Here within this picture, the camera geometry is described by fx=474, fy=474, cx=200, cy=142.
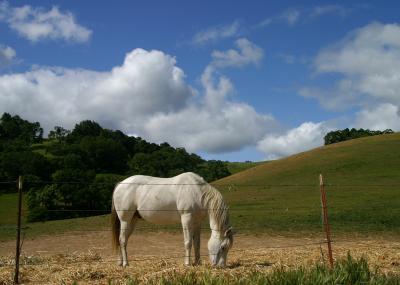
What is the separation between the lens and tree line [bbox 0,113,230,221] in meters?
48.7

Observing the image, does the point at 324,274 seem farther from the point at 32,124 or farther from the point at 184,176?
the point at 32,124

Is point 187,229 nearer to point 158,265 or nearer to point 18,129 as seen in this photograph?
point 158,265

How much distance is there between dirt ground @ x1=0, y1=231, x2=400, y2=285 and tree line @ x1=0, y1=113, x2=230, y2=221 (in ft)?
98.6

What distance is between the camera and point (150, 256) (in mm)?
12281

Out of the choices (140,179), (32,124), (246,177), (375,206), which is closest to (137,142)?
(32,124)

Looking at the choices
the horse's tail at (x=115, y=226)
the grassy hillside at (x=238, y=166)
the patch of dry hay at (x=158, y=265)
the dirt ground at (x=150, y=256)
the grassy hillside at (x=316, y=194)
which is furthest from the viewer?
the grassy hillside at (x=238, y=166)

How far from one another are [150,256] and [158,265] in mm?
2289

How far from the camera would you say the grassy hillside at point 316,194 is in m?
20.7

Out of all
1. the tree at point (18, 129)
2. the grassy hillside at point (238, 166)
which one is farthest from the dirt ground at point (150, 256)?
the tree at point (18, 129)

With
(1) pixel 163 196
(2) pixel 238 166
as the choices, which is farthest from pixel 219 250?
(2) pixel 238 166

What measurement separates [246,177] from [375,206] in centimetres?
2335

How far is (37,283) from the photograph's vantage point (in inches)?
327

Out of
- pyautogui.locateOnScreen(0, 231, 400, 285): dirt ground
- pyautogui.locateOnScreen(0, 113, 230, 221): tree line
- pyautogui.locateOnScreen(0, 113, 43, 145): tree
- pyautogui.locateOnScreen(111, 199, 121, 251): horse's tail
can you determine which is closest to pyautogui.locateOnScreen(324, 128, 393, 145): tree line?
pyautogui.locateOnScreen(0, 113, 230, 221): tree line

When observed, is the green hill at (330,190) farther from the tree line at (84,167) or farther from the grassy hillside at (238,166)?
the grassy hillside at (238,166)
